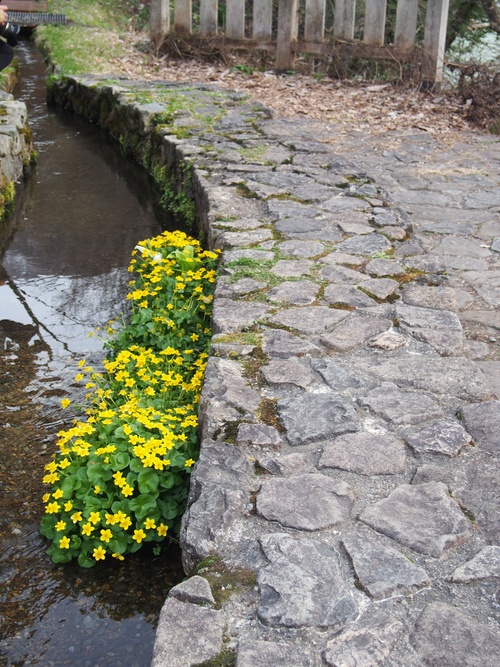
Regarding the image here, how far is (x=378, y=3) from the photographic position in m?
9.32

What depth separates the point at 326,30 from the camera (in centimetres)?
1066

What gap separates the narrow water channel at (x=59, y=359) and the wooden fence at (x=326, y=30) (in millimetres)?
2138

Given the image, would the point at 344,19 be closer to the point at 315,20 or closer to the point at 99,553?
the point at 315,20

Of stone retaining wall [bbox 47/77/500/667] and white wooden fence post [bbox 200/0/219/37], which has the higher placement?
white wooden fence post [bbox 200/0/219/37]

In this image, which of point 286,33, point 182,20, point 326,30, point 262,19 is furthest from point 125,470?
point 326,30

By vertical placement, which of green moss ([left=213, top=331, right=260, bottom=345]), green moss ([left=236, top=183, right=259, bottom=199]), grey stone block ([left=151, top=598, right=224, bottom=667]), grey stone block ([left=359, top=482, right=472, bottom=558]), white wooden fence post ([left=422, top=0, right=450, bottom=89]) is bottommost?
grey stone block ([left=151, top=598, right=224, bottom=667])

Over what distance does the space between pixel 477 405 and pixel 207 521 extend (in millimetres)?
1236

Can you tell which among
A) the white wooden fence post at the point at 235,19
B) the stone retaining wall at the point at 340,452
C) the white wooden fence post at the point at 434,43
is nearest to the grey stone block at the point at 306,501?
the stone retaining wall at the point at 340,452

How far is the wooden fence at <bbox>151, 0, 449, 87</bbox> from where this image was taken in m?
8.98

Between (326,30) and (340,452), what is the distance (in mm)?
9075

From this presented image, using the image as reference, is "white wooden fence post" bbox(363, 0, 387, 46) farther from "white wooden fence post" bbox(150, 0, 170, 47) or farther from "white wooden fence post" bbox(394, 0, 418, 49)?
"white wooden fence post" bbox(150, 0, 170, 47)

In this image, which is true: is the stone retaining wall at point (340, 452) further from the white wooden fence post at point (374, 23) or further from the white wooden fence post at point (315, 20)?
the white wooden fence post at point (315, 20)

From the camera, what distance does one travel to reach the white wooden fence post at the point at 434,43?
29.0 ft

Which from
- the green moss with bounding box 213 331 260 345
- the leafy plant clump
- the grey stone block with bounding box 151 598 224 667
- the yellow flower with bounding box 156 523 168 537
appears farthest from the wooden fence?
the grey stone block with bounding box 151 598 224 667
